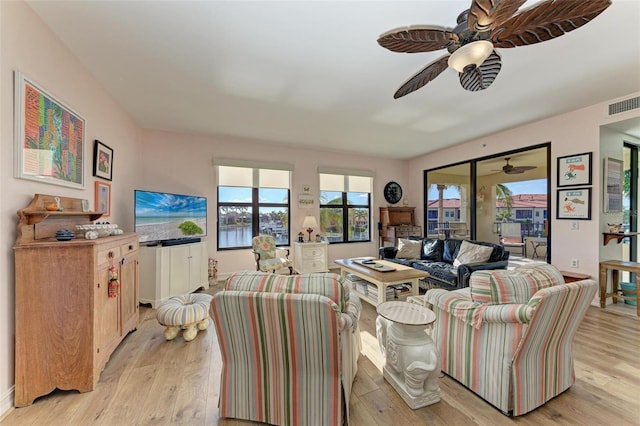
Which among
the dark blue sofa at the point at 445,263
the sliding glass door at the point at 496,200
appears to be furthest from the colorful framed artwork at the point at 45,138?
the sliding glass door at the point at 496,200

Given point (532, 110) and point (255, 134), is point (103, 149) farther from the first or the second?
point (532, 110)

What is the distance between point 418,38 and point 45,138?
8.88 feet

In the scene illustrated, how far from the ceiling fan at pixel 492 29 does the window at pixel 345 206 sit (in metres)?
3.90

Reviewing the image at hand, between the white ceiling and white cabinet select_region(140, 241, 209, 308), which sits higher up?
the white ceiling

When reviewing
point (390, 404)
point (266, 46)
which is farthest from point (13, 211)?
point (390, 404)

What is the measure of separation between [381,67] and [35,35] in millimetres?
2691

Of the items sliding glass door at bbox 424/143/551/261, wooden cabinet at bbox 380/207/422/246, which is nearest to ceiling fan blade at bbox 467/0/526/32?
sliding glass door at bbox 424/143/551/261

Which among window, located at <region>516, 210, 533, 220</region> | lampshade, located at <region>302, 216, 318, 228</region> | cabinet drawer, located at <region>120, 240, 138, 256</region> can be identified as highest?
window, located at <region>516, 210, 533, 220</region>

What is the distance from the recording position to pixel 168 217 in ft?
12.1

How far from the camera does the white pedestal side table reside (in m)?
1.56

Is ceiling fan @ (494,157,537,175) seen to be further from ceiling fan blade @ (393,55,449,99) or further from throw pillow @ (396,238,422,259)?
ceiling fan blade @ (393,55,449,99)

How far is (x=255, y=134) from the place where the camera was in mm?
4320

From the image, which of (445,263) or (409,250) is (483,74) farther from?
(409,250)

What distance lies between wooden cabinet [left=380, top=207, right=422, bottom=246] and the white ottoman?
4240mm
